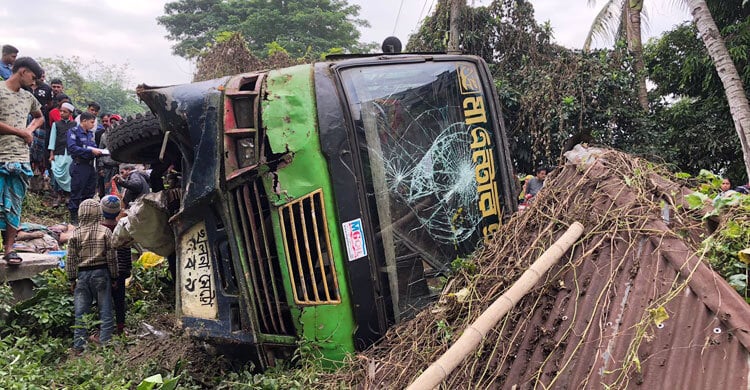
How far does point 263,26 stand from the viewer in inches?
998

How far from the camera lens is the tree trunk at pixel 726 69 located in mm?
8367

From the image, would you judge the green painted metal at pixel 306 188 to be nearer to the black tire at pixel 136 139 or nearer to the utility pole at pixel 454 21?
the black tire at pixel 136 139

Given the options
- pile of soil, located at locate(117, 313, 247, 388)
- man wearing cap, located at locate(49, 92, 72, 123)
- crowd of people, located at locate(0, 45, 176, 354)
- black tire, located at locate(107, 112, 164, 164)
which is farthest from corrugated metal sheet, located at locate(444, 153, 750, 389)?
man wearing cap, located at locate(49, 92, 72, 123)

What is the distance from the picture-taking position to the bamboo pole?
79.4 inches

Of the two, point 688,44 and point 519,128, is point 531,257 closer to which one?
point 519,128

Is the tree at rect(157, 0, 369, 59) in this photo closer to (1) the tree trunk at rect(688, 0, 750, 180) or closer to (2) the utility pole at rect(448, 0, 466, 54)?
(2) the utility pole at rect(448, 0, 466, 54)

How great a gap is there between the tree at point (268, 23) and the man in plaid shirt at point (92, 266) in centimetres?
2006

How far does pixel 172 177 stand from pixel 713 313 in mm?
3184

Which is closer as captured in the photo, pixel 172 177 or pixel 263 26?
pixel 172 177

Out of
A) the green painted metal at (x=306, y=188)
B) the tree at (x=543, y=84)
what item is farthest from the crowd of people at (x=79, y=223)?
the tree at (x=543, y=84)

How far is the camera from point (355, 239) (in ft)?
9.62

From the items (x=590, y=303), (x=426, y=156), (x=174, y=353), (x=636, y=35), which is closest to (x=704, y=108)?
(x=636, y=35)

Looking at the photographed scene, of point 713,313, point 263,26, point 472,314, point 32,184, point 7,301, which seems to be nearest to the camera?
point 713,313

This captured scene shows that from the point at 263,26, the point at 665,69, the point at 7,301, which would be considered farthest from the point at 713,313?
the point at 263,26
